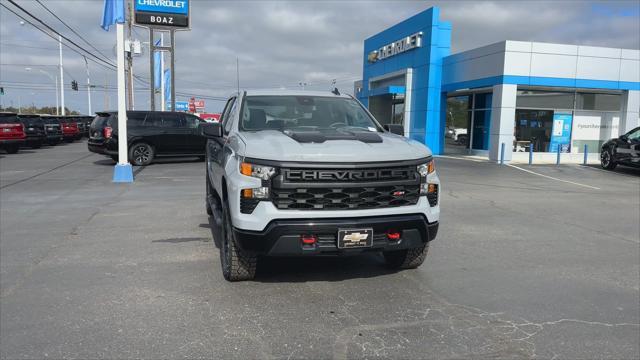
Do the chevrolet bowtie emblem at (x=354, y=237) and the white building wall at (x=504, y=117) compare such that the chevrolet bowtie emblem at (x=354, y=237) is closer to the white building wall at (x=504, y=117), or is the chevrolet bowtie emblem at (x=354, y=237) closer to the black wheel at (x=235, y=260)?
the black wheel at (x=235, y=260)

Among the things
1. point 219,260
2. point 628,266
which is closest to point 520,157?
point 628,266

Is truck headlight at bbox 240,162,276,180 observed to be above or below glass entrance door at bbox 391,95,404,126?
below

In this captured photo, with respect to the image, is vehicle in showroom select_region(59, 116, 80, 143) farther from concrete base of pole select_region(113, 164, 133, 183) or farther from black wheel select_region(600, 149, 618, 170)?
black wheel select_region(600, 149, 618, 170)

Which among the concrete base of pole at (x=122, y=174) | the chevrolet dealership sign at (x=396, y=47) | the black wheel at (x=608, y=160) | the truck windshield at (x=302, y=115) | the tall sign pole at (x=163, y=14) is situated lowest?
the concrete base of pole at (x=122, y=174)

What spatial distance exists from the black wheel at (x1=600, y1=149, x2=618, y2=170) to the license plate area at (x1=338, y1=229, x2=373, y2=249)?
18.1 m

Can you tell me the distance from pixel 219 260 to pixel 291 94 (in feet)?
7.10

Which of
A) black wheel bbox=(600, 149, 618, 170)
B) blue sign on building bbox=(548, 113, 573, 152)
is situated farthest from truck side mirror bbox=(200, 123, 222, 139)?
blue sign on building bbox=(548, 113, 573, 152)

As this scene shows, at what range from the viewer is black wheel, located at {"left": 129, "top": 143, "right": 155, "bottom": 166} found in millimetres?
17062

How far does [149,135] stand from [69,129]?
58.5 ft

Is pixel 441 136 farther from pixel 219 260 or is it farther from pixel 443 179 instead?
pixel 219 260

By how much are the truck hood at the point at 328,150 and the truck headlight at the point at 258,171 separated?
80 mm

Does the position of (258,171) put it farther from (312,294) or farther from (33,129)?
(33,129)

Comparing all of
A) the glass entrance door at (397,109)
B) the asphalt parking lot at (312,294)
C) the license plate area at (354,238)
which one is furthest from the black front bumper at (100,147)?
the glass entrance door at (397,109)

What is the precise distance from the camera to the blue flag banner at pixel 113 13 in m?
12.9
